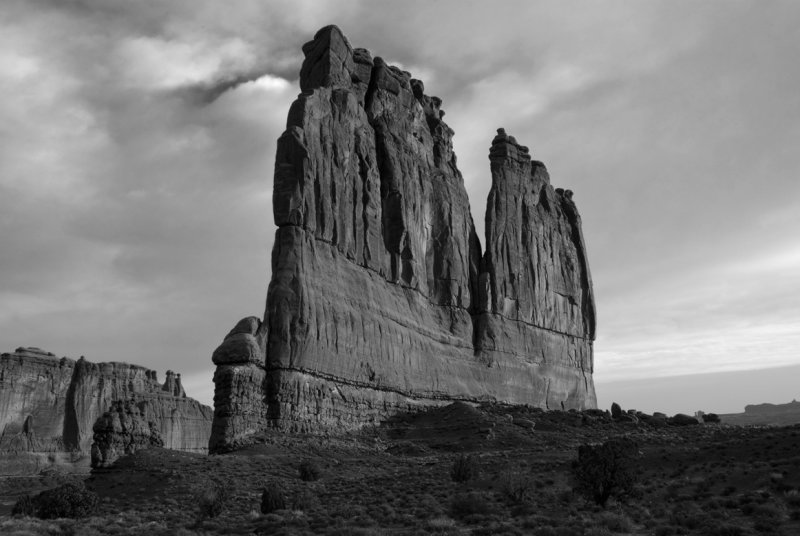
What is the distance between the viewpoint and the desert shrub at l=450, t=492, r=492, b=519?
89.8ft

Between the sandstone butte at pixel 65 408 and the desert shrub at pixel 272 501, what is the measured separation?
214 ft

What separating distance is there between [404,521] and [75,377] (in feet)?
294

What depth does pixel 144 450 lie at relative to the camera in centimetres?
3853

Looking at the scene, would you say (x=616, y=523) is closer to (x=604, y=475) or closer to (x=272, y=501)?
(x=604, y=475)

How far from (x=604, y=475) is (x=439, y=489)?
26.0 feet

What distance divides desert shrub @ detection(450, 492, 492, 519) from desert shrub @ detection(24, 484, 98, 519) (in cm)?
1416

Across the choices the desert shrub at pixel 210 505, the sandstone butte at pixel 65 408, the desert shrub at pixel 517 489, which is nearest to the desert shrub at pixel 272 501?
the desert shrub at pixel 210 505

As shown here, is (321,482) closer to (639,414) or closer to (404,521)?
(404,521)

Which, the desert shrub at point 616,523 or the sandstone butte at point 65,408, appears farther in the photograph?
the sandstone butte at point 65,408

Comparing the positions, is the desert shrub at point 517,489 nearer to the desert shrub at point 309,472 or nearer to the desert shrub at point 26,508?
the desert shrub at point 309,472

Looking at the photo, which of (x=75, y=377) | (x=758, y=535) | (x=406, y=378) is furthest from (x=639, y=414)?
(x=75, y=377)

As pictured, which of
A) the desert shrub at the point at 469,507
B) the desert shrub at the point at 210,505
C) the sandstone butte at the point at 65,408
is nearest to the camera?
the desert shrub at the point at 469,507

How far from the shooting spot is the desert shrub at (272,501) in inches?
1176

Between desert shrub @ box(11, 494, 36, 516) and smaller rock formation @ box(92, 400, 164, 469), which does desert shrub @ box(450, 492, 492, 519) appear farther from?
smaller rock formation @ box(92, 400, 164, 469)
